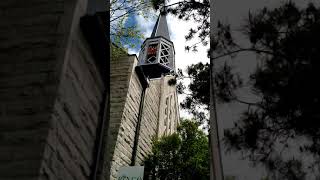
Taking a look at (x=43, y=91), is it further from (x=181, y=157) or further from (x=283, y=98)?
(x=181, y=157)

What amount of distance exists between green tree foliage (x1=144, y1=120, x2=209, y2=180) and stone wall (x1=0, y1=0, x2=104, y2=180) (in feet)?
23.5

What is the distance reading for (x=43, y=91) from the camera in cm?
304

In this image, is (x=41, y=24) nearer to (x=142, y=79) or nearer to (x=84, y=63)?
(x=84, y=63)

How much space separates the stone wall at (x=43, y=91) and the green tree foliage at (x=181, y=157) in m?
7.16

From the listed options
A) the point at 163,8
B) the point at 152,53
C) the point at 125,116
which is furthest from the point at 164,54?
the point at 163,8

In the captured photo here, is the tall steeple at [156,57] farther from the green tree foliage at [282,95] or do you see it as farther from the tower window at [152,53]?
the green tree foliage at [282,95]

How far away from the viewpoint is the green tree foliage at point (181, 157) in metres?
10.7

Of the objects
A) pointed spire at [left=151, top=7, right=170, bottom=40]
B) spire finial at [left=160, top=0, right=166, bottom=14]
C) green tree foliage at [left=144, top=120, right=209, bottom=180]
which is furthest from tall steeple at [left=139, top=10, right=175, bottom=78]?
spire finial at [left=160, top=0, right=166, bottom=14]

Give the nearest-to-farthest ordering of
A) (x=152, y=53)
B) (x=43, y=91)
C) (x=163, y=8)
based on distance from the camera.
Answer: (x=43, y=91) → (x=163, y=8) → (x=152, y=53)

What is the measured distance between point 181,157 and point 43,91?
850 cm

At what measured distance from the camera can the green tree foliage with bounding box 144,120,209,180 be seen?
10.7 meters

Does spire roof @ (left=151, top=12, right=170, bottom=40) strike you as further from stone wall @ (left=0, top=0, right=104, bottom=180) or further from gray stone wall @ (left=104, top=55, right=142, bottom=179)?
stone wall @ (left=0, top=0, right=104, bottom=180)

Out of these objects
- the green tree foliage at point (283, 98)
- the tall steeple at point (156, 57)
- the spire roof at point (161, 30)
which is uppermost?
the spire roof at point (161, 30)

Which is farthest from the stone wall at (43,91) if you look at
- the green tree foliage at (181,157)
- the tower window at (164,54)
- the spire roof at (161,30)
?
the spire roof at (161,30)
